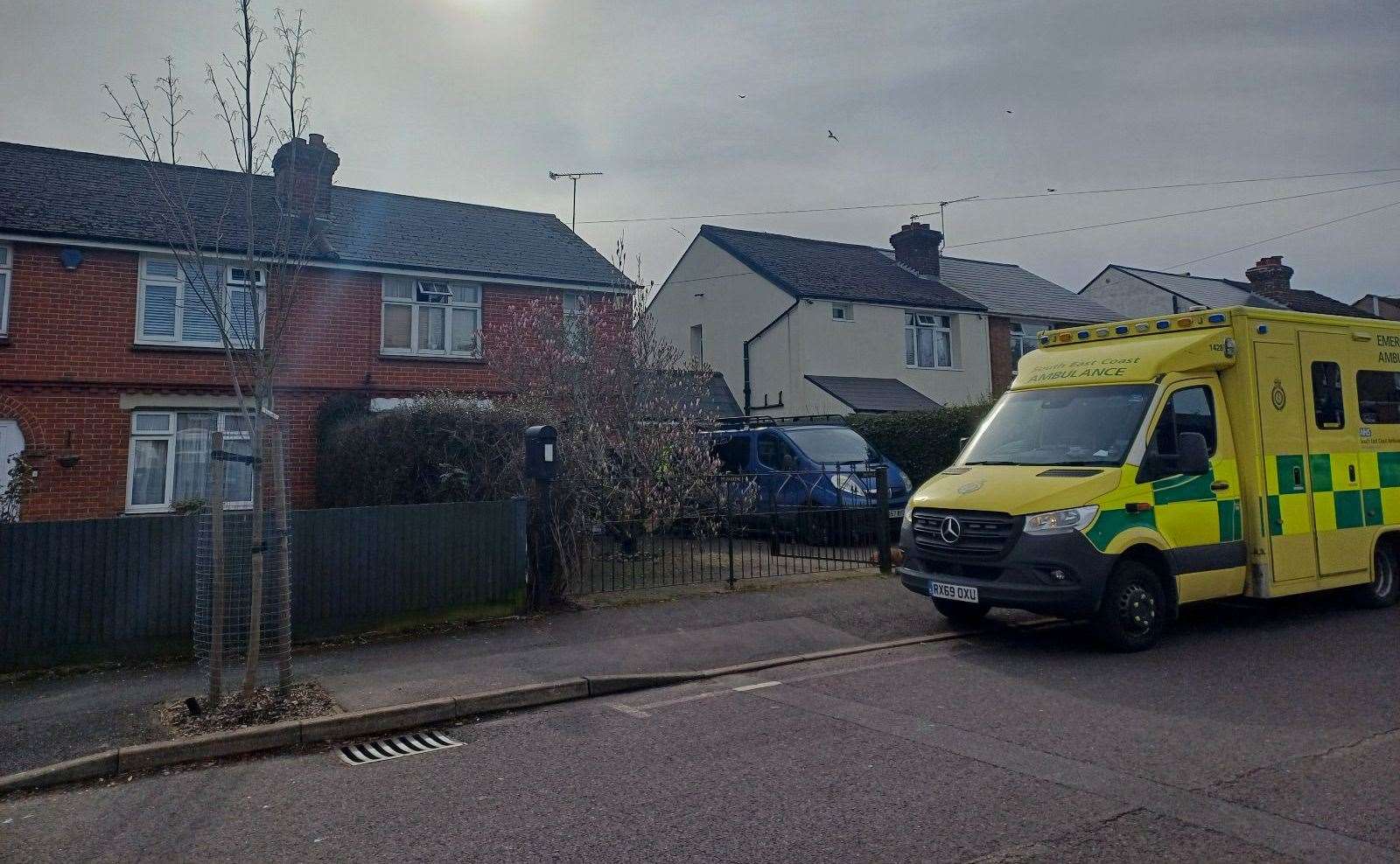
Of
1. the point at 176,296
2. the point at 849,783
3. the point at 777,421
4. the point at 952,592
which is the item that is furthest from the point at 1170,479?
the point at 176,296

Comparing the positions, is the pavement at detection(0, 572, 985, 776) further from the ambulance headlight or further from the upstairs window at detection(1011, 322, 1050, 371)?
the upstairs window at detection(1011, 322, 1050, 371)

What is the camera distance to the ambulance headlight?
7094 millimetres

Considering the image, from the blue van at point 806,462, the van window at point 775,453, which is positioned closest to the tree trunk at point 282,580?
the blue van at point 806,462

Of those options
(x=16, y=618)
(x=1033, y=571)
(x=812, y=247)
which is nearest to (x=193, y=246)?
(x=16, y=618)

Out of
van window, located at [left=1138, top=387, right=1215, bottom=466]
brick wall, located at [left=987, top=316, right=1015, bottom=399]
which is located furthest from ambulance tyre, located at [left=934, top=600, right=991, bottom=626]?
brick wall, located at [left=987, top=316, right=1015, bottom=399]

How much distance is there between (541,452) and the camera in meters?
9.06

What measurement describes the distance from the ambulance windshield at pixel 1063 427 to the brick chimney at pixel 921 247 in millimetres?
21644

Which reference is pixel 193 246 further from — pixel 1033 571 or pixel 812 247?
pixel 812 247

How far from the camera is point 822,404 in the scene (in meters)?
23.8

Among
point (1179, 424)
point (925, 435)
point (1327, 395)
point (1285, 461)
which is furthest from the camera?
point (925, 435)

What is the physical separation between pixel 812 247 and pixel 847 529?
18.8 meters

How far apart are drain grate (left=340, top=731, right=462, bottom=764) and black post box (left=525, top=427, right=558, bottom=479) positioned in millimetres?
3529

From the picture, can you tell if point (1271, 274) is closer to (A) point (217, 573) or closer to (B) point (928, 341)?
(B) point (928, 341)

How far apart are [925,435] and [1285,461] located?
8630 mm
